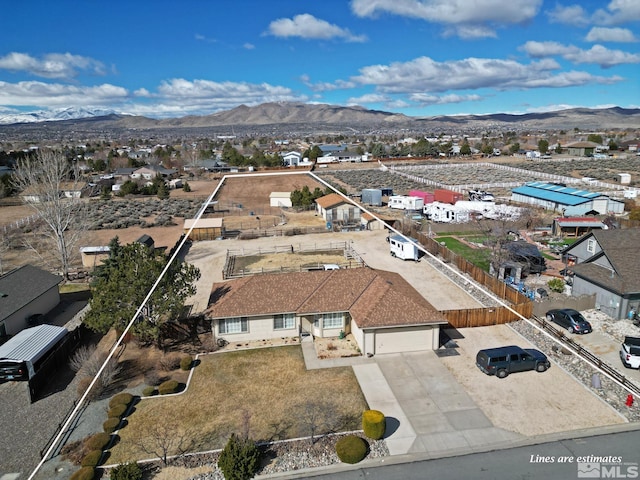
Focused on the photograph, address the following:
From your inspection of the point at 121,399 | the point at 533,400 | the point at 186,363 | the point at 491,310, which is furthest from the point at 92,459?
the point at 491,310

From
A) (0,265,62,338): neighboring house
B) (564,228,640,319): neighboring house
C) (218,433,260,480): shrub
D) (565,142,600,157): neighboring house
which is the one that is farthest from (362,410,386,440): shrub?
(565,142,600,157): neighboring house

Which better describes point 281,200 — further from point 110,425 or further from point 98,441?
point 98,441

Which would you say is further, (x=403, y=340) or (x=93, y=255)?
(x=93, y=255)

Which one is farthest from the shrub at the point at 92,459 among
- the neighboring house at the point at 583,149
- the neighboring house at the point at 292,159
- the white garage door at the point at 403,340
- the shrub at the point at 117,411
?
the neighboring house at the point at 583,149

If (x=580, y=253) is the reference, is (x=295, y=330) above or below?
below

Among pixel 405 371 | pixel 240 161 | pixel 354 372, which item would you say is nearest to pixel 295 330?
pixel 354 372

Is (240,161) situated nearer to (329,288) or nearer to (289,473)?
(329,288)

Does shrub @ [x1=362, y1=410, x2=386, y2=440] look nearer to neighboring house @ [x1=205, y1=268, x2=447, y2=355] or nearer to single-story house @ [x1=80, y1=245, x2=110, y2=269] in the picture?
neighboring house @ [x1=205, y1=268, x2=447, y2=355]
